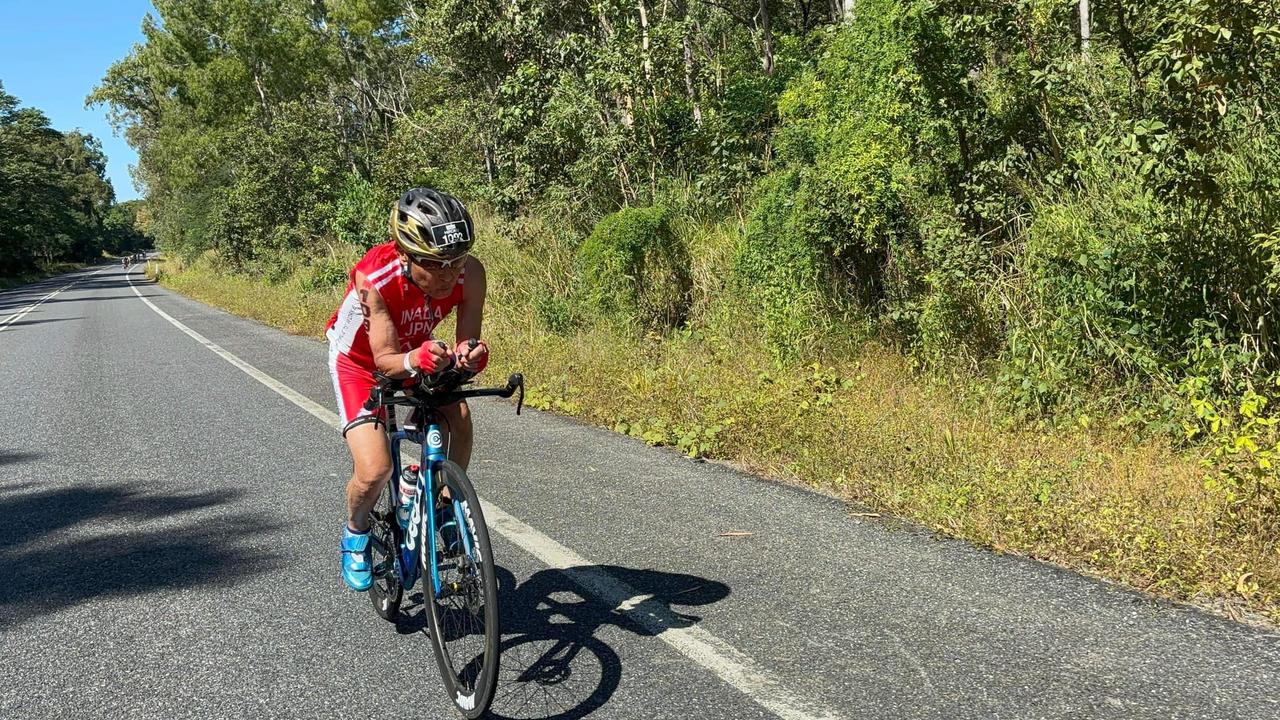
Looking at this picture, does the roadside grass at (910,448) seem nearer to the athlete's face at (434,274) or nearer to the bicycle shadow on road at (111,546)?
the athlete's face at (434,274)

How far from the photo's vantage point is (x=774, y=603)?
3.86m

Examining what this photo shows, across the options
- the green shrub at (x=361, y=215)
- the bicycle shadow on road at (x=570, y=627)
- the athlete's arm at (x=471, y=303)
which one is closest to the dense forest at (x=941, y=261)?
the bicycle shadow on road at (x=570, y=627)

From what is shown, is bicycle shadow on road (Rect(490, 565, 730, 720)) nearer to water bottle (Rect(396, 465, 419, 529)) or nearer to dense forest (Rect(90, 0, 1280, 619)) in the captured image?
water bottle (Rect(396, 465, 419, 529))

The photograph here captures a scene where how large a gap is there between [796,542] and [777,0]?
93.7 ft

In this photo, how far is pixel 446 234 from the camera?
3.13 m

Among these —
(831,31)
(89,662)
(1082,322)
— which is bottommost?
(89,662)

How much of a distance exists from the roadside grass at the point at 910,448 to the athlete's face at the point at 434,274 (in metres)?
2.84

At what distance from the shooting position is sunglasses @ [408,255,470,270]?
3242 millimetres

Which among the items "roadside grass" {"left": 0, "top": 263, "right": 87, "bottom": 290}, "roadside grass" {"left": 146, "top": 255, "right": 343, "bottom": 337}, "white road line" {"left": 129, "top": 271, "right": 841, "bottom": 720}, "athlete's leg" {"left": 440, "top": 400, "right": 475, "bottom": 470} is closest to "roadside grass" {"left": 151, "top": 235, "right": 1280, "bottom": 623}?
"white road line" {"left": 129, "top": 271, "right": 841, "bottom": 720}

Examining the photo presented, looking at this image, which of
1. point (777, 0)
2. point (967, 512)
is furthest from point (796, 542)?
point (777, 0)

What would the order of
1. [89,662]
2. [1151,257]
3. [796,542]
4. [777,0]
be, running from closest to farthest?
[89,662]
[796,542]
[1151,257]
[777,0]

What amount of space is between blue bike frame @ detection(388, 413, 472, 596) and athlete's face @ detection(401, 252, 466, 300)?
0.48 m

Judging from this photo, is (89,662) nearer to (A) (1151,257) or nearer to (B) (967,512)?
(B) (967,512)

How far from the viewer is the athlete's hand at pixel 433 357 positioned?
2967 mm
